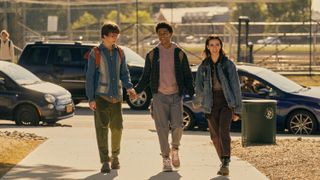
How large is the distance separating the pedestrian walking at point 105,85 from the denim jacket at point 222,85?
80 centimetres

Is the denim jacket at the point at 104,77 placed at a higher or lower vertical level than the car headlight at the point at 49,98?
higher

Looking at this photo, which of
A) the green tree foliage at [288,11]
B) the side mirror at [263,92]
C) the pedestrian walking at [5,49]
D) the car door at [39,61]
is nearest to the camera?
the side mirror at [263,92]

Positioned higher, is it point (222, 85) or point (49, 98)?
point (222, 85)

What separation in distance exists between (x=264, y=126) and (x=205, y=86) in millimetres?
3769

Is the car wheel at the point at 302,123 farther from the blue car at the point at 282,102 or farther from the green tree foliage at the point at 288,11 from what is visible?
the green tree foliage at the point at 288,11

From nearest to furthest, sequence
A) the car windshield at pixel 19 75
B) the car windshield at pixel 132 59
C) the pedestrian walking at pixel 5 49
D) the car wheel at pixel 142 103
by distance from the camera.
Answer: the car windshield at pixel 19 75
the car wheel at pixel 142 103
the car windshield at pixel 132 59
the pedestrian walking at pixel 5 49

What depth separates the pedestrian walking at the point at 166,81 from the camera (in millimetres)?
11227

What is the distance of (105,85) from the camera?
1118 cm

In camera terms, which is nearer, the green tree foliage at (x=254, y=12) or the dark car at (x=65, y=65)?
the dark car at (x=65, y=65)

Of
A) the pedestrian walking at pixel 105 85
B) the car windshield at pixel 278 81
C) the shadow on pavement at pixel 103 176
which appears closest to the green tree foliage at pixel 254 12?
the car windshield at pixel 278 81

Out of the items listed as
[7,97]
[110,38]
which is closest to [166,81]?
[110,38]

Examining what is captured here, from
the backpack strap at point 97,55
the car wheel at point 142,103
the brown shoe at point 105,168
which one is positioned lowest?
the car wheel at point 142,103

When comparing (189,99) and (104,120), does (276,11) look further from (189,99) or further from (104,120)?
(104,120)

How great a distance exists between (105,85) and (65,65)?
13.8 meters
